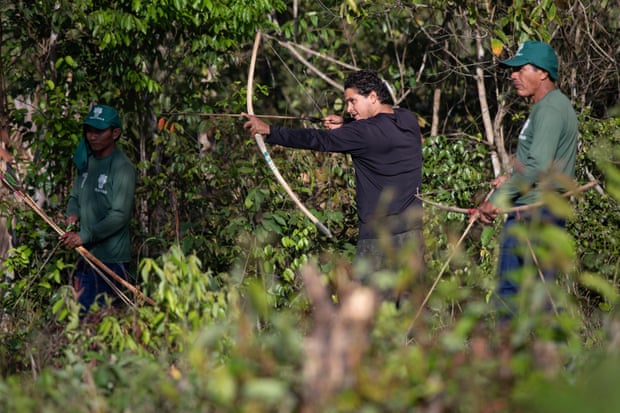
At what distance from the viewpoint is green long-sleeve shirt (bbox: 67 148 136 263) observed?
571cm

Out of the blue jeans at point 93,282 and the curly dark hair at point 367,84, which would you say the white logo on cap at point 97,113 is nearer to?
the blue jeans at point 93,282

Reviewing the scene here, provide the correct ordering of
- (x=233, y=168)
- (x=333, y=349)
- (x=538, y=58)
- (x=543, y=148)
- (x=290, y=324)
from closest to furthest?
(x=333, y=349) < (x=290, y=324) < (x=543, y=148) < (x=538, y=58) < (x=233, y=168)

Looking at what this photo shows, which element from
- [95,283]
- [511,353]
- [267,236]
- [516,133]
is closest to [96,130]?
[95,283]

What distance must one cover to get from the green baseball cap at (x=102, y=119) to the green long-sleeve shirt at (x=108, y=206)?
0.58 ft

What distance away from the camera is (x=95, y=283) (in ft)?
19.2

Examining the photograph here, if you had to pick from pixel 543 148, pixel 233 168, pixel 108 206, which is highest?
pixel 543 148

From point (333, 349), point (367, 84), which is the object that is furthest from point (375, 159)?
point (333, 349)

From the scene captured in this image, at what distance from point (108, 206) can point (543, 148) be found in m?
2.72

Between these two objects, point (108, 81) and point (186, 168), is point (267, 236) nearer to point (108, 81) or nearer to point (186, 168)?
point (186, 168)

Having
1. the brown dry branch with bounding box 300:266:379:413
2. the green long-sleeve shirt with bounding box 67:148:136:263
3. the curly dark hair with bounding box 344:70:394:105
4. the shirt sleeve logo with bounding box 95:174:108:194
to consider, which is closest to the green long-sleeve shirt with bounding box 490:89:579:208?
the curly dark hair with bounding box 344:70:394:105

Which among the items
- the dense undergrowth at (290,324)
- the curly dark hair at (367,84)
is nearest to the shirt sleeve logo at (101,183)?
the dense undergrowth at (290,324)

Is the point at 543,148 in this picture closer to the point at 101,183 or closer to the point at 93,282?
the point at 101,183

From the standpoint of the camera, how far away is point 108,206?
5777 mm

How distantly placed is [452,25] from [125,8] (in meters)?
3.03
